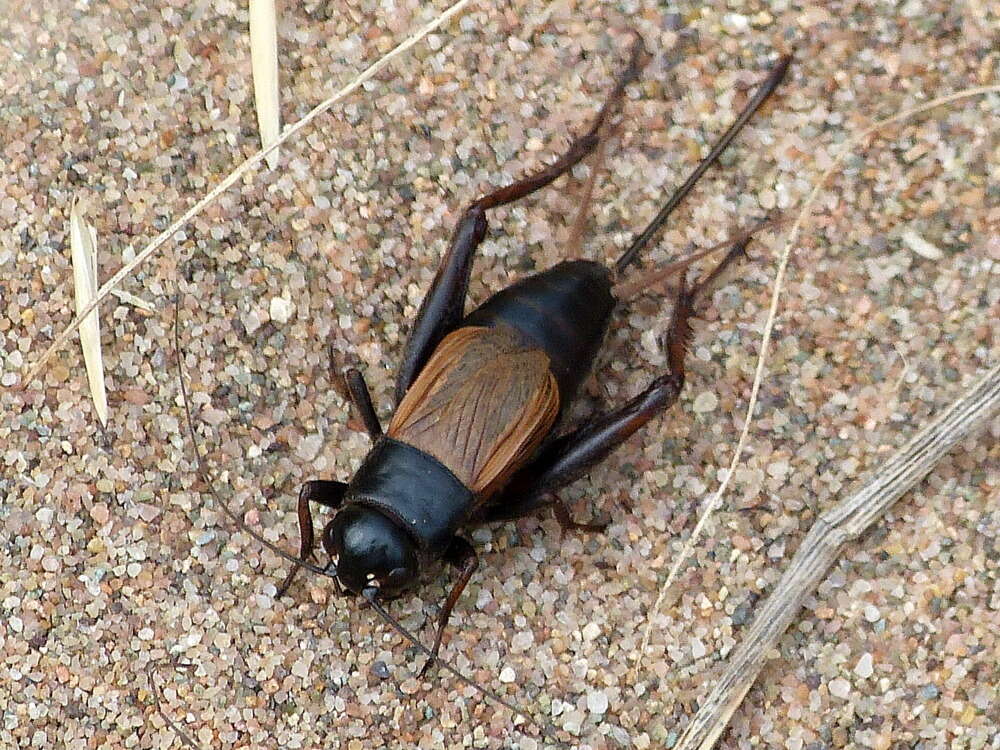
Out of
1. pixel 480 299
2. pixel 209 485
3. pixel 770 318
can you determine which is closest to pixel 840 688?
pixel 770 318

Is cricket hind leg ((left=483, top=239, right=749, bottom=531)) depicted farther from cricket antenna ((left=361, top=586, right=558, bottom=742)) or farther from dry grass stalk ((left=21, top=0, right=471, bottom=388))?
dry grass stalk ((left=21, top=0, right=471, bottom=388))

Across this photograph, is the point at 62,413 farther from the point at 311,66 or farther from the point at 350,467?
the point at 311,66

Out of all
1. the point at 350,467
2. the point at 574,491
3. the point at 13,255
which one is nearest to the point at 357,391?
the point at 350,467

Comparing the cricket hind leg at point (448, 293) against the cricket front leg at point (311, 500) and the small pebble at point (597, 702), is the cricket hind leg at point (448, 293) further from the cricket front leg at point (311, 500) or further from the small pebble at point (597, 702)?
the small pebble at point (597, 702)

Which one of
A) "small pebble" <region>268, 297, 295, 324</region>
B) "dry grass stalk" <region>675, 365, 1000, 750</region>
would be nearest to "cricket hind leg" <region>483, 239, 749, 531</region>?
"dry grass stalk" <region>675, 365, 1000, 750</region>

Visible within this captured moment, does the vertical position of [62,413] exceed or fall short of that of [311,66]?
it falls short
